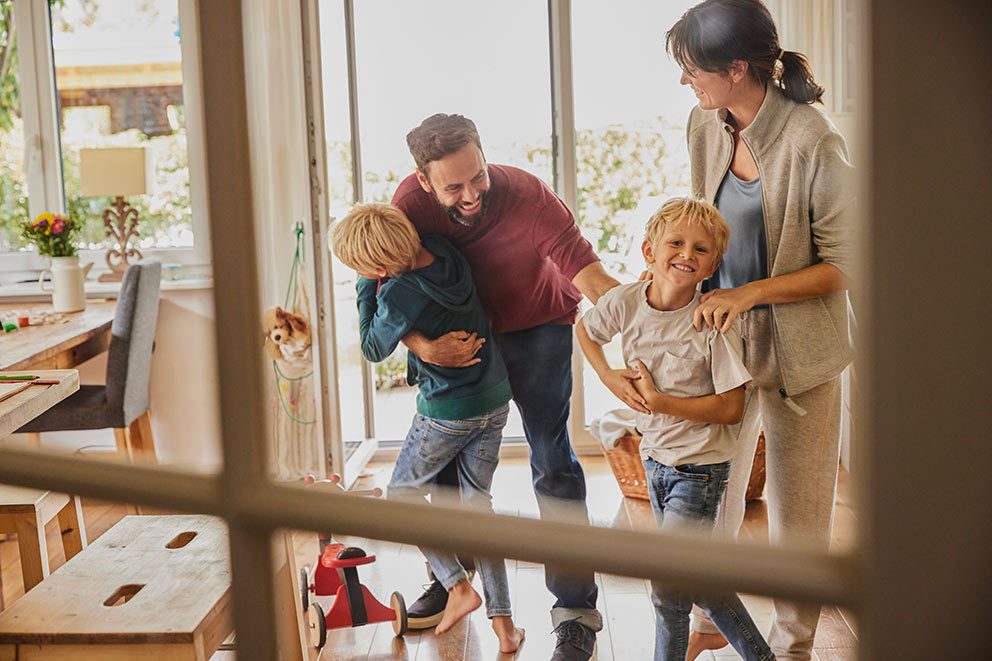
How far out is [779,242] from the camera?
6.66 feet

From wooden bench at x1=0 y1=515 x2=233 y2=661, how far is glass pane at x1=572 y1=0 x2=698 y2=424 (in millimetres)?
2777

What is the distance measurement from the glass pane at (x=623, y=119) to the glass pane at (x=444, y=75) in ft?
0.60

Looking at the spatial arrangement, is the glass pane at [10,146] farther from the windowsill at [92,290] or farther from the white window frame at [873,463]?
the white window frame at [873,463]

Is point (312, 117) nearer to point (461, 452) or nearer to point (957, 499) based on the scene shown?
point (461, 452)

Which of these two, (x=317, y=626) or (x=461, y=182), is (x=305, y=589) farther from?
(x=461, y=182)

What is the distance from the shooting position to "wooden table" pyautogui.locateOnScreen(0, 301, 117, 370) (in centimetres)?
306

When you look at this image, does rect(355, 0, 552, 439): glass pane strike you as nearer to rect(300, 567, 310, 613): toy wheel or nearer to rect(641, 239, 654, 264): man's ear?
rect(300, 567, 310, 613): toy wheel

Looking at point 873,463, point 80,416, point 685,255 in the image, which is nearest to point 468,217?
point 685,255

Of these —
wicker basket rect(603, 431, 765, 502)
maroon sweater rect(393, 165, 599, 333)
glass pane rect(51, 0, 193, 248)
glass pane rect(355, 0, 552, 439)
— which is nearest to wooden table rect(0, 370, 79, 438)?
maroon sweater rect(393, 165, 599, 333)

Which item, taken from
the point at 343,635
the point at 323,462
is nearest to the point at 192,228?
the point at 323,462

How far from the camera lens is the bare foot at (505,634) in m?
2.55

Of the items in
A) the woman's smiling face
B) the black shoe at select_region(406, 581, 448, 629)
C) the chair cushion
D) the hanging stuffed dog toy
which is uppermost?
the woman's smiling face

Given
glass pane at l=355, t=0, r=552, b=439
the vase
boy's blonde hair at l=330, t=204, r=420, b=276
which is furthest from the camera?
glass pane at l=355, t=0, r=552, b=439

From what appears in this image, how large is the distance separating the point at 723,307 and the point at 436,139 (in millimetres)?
787
